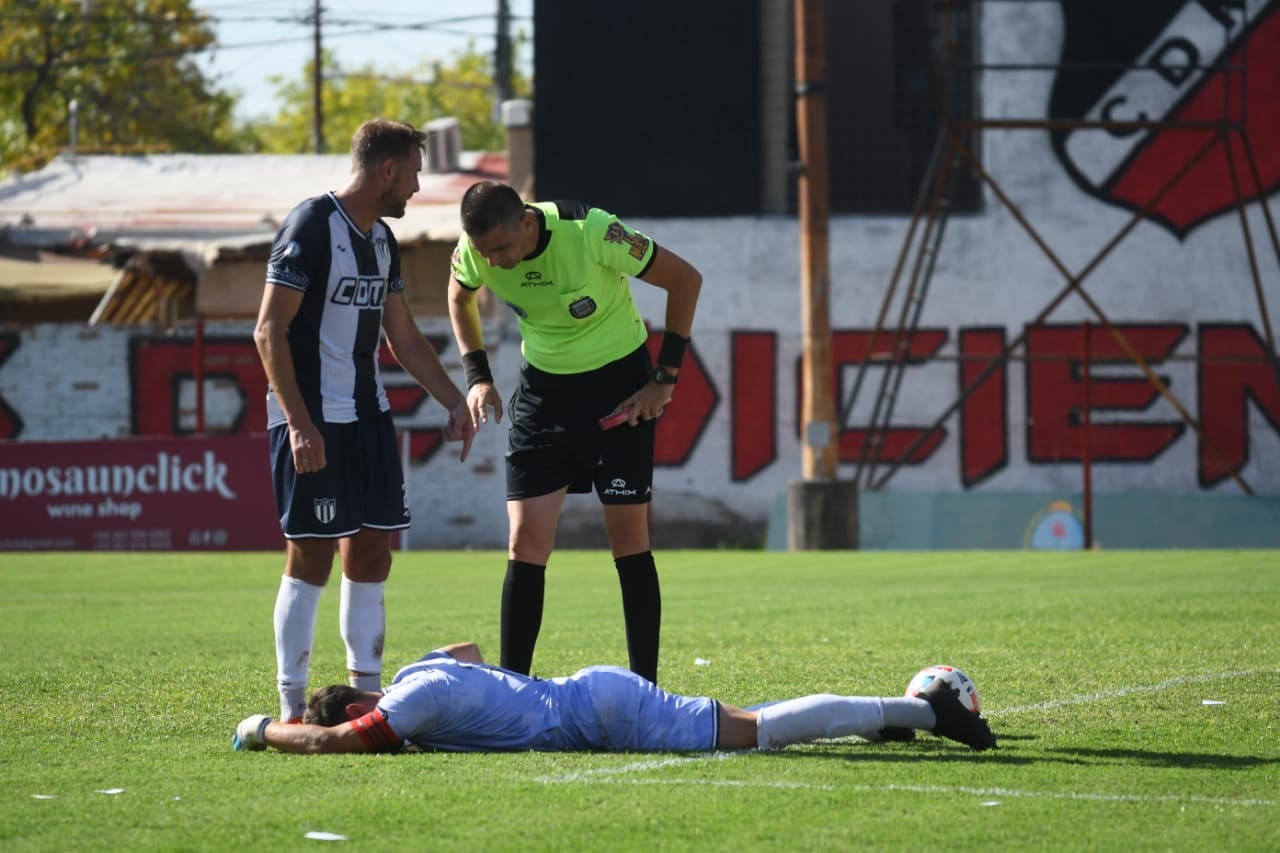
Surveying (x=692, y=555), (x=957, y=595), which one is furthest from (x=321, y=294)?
(x=692, y=555)

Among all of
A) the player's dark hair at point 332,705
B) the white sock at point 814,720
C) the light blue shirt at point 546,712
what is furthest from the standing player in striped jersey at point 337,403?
the white sock at point 814,720

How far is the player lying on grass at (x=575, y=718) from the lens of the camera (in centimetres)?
593

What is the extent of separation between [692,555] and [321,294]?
1421 cm

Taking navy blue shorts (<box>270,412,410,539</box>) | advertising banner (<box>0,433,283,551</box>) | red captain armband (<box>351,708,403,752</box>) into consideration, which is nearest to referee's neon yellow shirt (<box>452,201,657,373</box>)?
navy blue shorts (<box>270,412,410,539</box>)

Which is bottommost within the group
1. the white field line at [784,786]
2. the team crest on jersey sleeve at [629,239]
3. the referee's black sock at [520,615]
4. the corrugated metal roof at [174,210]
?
the white field line at [784,786]

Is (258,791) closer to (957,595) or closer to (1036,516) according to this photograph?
(957,595)

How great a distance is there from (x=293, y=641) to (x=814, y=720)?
75.7 inches

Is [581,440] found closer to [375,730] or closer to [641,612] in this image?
[641,612]

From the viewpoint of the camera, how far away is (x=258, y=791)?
5270 mm

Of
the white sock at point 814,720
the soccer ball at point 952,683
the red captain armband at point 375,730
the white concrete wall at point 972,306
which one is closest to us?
the red captain armband at point 375,730

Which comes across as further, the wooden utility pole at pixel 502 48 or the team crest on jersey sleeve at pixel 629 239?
the wooden utility pole at pixel 502 48

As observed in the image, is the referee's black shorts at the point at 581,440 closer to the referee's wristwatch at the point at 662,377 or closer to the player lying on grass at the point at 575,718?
the referee's wristwatch at the point at 662,377

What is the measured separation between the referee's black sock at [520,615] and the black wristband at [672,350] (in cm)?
95

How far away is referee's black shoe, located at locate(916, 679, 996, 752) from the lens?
19.5 ft
